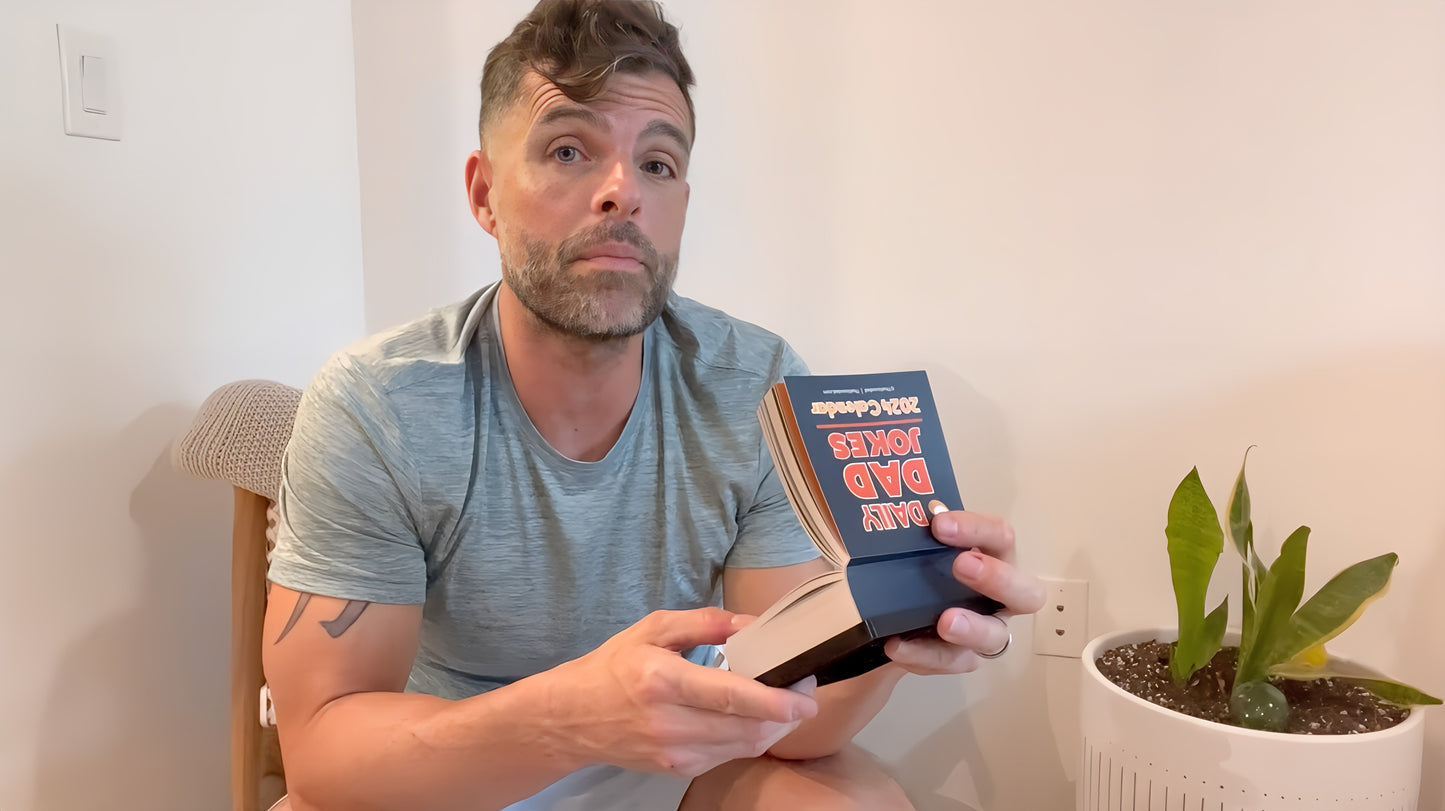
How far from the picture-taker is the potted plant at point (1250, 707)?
85 cm

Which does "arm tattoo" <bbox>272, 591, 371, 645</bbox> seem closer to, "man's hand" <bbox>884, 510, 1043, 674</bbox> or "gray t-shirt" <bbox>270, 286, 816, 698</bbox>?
"gray t-shirt" <bbox>270, 286, 816, 698</bbox>

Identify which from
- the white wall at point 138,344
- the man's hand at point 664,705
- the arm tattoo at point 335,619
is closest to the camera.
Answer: the man's hand at point 664,705

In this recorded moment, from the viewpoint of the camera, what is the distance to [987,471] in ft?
4.05

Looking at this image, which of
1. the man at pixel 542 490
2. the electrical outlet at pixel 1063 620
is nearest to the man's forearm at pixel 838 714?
the man at pixel 542 490

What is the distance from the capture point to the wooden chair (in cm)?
113

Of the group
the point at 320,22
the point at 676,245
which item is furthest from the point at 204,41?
the point at 676,245

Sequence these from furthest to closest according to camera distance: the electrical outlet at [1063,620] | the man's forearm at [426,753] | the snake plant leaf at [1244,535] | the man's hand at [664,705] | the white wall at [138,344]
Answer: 1. the electrical outlet at [1063,620]
2. the white wall at [138,344]
3. the snake plant leaf at [1244,535]
4. the man's forearm at [426,753]
5. the man's hand at [664,705]

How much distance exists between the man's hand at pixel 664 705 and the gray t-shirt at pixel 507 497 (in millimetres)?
274

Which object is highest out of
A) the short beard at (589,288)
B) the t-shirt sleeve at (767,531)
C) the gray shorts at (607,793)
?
the short beard at (589,288)

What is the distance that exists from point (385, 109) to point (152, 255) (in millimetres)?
506

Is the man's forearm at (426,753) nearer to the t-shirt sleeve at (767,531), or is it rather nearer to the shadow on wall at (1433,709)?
the t-shirt sleeve at (767,531)

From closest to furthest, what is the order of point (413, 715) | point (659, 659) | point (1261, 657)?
point (659, 659), point (413, 715), point (1261, 657)

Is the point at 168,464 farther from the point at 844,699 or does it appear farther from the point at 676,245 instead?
the point at 844,699

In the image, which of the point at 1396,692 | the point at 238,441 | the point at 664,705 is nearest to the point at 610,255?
the point at 664,705
